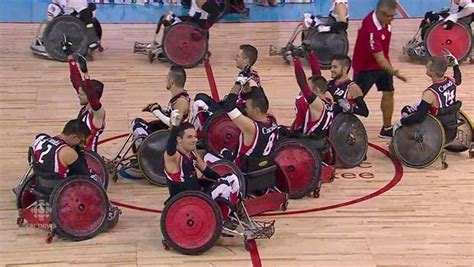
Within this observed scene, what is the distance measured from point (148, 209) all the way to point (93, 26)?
575 cm

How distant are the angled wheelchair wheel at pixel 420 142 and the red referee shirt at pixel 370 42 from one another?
3.77 feet

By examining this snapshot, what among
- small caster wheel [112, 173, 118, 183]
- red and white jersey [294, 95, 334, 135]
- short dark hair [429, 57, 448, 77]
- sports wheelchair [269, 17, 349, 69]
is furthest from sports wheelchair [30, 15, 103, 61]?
short dark hair [429, 57, 448, 77]

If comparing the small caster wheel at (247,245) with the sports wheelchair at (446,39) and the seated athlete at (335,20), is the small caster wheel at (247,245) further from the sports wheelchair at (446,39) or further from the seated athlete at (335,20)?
the sports wheelchair at (446,39)

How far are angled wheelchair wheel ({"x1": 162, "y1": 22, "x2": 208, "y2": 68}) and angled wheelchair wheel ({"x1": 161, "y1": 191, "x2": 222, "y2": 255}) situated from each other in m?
6.17

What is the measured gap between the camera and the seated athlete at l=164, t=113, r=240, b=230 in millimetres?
9352

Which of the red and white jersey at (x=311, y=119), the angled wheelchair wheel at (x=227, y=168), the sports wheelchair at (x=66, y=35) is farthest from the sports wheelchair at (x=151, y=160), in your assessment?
the sports wheelchair at (x=66, y=35)

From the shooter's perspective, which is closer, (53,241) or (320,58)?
(53,241)

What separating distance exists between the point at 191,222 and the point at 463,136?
4267mm

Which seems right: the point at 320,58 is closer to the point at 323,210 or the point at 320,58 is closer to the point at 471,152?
the point at 471,152

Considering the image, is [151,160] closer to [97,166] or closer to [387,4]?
[97,166]

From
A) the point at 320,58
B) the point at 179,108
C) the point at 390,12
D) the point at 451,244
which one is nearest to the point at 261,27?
the point at 320,58

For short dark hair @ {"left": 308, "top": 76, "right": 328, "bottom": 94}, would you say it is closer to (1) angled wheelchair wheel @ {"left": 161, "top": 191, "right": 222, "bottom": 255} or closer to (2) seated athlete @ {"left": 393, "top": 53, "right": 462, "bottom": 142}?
(2) seated athlete @ {"left": 393, "top": 53, "right": 462, "bottom": 142}

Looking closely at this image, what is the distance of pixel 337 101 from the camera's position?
38.1 ft

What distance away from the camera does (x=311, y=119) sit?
1116cm
